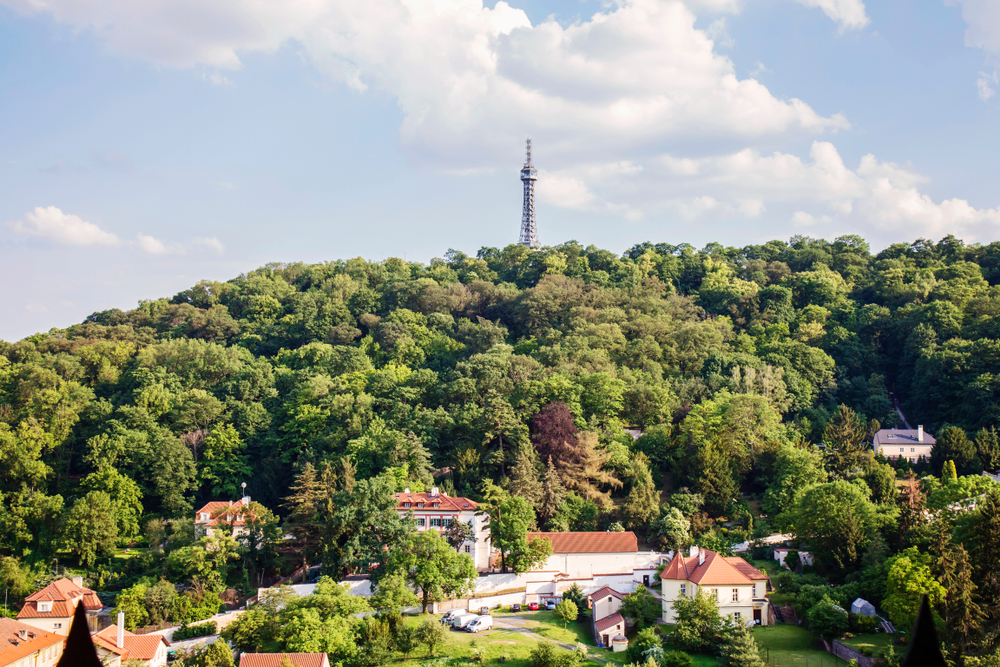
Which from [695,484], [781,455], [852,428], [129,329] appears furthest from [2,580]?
[852,428]

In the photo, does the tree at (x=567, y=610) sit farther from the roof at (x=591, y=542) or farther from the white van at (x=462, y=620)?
the roof at (x=591, y=542)

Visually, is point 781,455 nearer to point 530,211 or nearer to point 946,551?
point 946,551

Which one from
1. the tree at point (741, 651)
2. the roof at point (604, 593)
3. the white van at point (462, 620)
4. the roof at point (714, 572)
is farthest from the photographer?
the roof at point (604, 593)

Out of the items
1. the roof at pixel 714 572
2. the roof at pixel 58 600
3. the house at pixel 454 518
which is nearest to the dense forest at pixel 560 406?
the house at pixel 454 518

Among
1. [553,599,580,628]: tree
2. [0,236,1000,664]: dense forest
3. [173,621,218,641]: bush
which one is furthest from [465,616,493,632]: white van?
[173,621,218,641]: bush

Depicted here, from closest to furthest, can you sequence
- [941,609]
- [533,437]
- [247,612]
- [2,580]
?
[941,609] < [247,612] < [2,580] < [533,437]

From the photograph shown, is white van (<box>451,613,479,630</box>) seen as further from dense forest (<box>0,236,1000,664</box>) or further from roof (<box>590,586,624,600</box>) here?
dense forest (<box>0,236,1000,664</box>)
